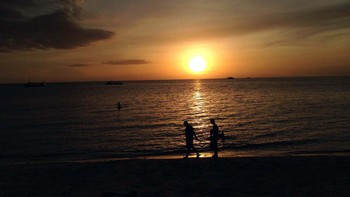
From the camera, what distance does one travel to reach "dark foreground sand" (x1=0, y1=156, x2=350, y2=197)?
11.8 metres

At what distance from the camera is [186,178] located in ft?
44.6

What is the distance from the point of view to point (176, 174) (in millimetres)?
14367

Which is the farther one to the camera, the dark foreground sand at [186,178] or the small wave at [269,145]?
the small wave at [269,145]

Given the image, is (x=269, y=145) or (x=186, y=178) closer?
(x=186, y=178)

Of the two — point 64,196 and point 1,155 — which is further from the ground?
point 64,196

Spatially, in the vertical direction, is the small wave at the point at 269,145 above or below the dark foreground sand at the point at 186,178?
below

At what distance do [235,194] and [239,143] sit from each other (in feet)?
50.1

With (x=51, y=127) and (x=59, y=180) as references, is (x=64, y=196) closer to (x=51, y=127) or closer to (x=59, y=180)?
(x=59, y=180)

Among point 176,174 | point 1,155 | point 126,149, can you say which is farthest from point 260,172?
point 1,155

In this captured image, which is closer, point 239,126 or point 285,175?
point 285,175

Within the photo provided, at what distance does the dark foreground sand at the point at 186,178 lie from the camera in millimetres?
11758

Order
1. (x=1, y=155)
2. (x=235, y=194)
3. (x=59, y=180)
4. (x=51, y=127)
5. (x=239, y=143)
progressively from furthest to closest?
(x=51, y=127) → (x=239, y=143) → (x=1, y=155) → (x=59, y=180) → (x=235, y=194)

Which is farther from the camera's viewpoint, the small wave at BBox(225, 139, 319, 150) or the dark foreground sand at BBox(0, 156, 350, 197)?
the small wave at BBox(225, 139, 319, 150)

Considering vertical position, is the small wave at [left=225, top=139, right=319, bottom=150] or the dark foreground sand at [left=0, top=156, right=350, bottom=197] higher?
the dark foreground sand at [left=0, top=156, right=350, bottom=197]
